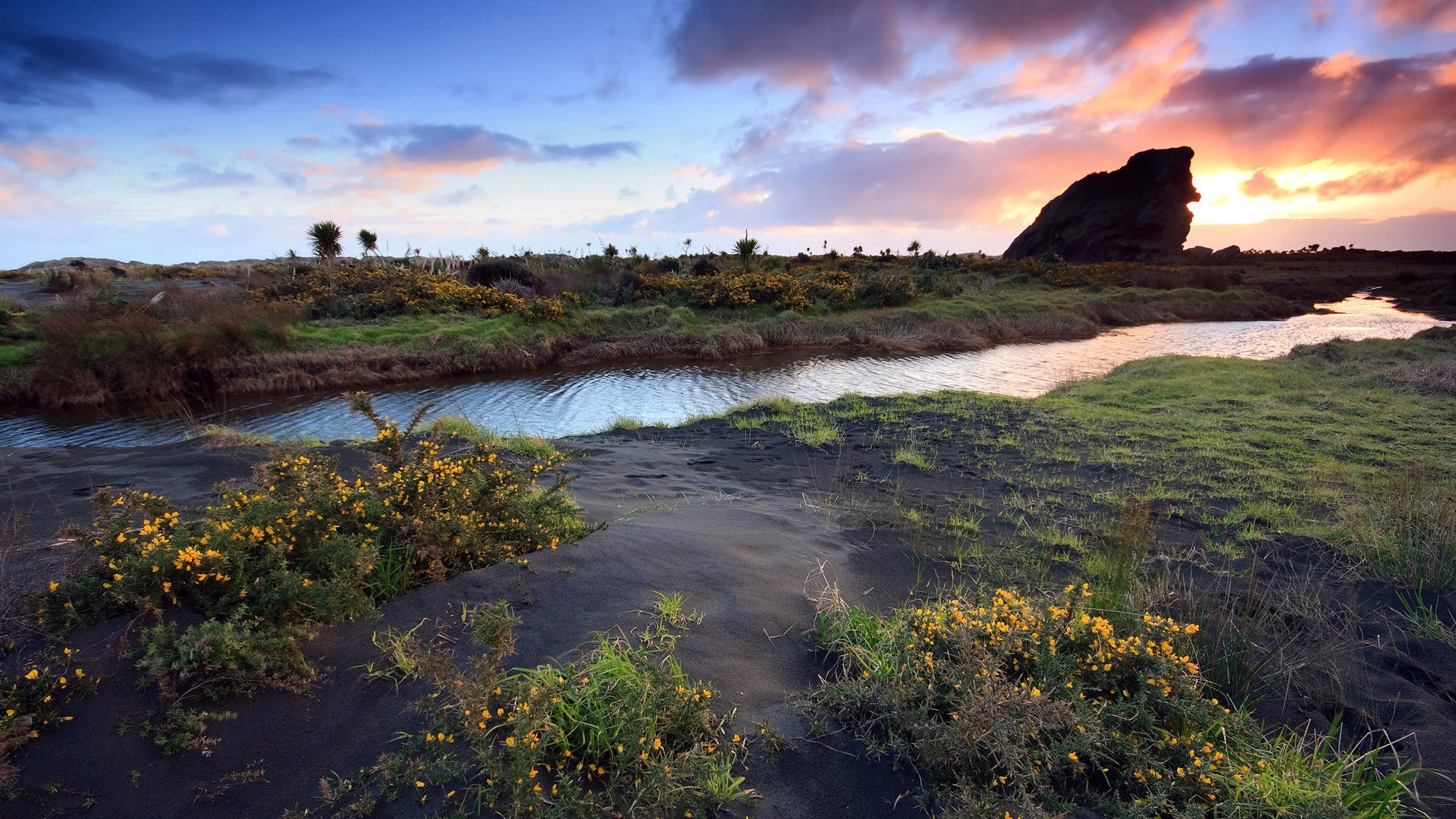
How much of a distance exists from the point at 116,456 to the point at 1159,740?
10468mm

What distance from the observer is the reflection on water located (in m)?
13.1

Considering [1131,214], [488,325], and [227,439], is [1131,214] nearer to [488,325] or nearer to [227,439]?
[488,325]

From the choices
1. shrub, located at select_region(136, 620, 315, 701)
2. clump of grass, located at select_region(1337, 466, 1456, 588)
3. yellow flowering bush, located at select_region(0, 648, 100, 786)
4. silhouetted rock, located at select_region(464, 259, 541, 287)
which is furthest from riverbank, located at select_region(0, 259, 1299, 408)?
clump of grass, located at select_region(1337, 466, 1456, 588)

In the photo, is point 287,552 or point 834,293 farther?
point 834,293

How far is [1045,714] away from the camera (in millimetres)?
2508

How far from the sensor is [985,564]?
495cm

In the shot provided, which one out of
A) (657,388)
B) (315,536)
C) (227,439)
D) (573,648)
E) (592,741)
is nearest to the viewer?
(592,741)

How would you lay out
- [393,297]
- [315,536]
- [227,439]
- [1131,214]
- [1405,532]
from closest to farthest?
[315,536]
[1405,532]
[227,439]
[393,297]
[1131,214]

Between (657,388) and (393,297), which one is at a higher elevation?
(393,297)

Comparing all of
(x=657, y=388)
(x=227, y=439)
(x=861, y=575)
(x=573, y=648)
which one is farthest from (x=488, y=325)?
(x=573, y=648)

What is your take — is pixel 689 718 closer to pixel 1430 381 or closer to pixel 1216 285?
pixel 1430 381

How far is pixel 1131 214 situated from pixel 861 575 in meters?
91.0

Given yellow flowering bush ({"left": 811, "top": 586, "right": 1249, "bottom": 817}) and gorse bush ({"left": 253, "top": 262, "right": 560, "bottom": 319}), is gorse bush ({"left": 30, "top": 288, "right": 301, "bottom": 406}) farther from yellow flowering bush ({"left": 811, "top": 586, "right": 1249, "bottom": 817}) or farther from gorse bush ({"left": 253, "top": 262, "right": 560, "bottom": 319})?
yellow flowering bush ({"left": 811, "top": 586, "right": 1249, "bottom": 817})

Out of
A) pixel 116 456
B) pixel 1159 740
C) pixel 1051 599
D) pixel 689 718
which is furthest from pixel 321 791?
pixel 116 456
